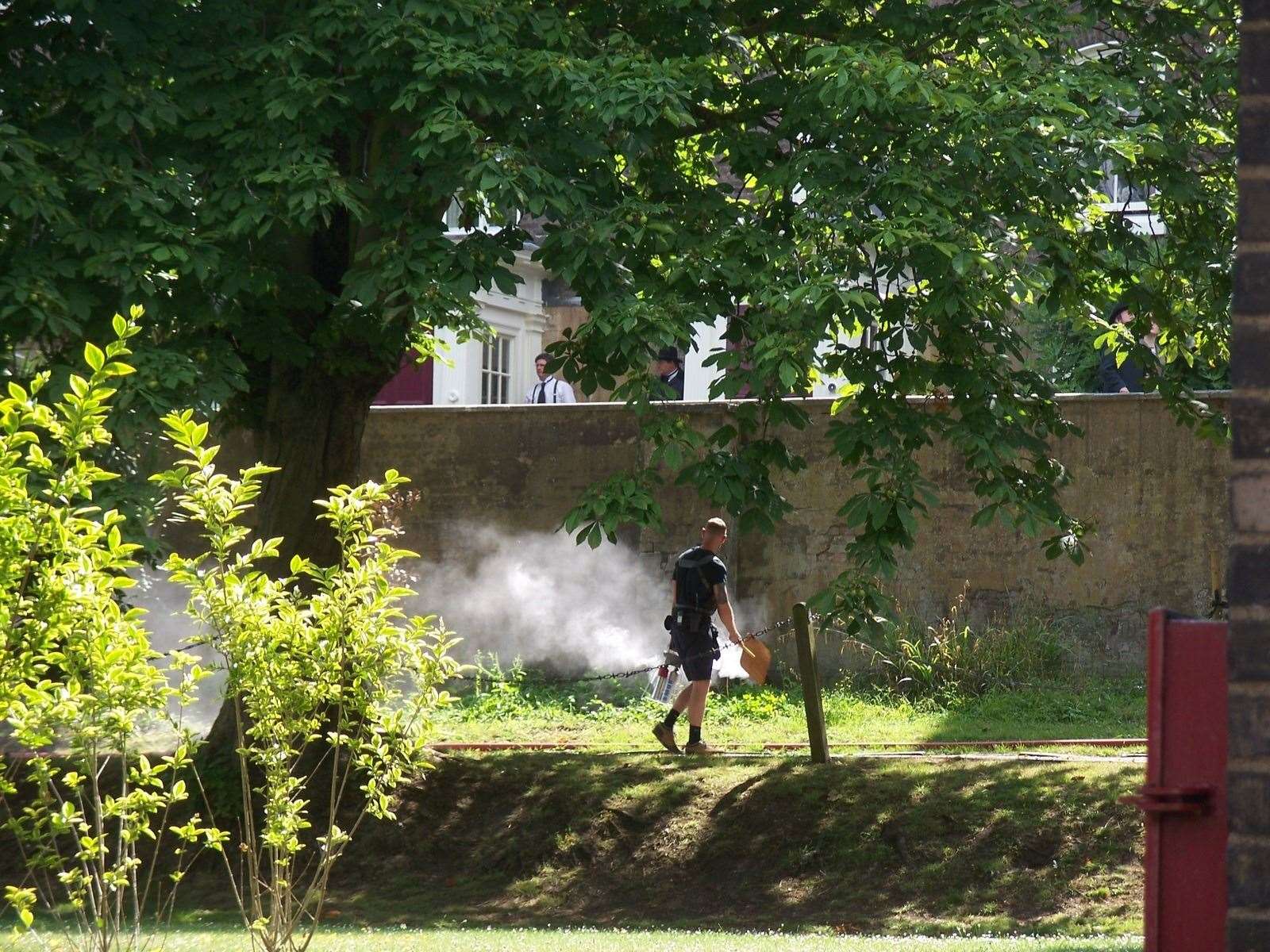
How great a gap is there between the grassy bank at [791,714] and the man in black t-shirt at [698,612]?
1462 millimetres

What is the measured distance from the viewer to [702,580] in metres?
13.9

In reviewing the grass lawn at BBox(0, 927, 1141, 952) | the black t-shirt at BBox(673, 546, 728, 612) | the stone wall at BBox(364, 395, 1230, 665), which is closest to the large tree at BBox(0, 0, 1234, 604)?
the black t-shirt at BBox(673, 546, 728, 612)

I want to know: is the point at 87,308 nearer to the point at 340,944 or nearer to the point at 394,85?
the point at 394,85

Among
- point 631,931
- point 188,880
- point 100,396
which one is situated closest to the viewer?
point 100,396

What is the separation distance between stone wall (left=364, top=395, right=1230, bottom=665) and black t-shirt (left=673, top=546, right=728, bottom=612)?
2.88 meters

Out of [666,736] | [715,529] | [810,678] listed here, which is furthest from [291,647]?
[666,736]

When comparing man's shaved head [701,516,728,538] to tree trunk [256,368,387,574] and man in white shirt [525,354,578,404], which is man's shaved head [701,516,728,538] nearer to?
tree trunk [256,368,387,574]

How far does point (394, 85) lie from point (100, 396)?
4.78 m

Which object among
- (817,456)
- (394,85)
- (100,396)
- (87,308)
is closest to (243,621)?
(100,396)

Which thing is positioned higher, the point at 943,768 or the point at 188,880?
the point at 943,768

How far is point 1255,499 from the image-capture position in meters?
3.19

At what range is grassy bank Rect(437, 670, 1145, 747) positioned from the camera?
15328 mm

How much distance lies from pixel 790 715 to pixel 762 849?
4.21 metres

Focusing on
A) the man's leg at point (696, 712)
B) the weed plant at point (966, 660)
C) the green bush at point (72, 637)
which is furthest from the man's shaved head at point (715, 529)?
the green bush at point (72, 637)
